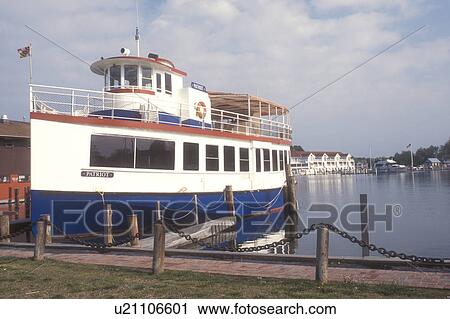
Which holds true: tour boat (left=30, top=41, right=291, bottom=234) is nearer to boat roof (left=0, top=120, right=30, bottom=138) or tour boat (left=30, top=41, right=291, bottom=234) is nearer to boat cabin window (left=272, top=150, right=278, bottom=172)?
boat cabin window (left=272, top=150, right=278, bottom=172)

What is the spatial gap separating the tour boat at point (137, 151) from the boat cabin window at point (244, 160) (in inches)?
1.8

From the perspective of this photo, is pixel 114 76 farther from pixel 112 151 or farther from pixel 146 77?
pixel 112 151

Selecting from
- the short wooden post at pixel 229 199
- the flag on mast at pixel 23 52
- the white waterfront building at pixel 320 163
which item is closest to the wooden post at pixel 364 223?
the short wooden post at pixel 229 199

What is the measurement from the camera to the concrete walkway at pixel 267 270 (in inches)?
276

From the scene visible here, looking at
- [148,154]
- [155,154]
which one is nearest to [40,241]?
[148,154]

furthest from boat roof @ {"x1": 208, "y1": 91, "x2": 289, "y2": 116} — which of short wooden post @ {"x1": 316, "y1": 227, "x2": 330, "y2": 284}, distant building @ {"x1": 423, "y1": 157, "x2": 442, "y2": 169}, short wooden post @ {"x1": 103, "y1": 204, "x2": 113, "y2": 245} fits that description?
distant building @ {"x1": 423, "y1": 157, "x2": 442, "y2": 169}

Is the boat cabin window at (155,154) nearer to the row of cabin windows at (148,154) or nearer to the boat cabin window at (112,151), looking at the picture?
the row of cabin windows at (148,154)

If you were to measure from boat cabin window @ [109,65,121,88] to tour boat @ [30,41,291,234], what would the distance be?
0.13 ft

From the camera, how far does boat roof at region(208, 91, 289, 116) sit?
71.9ft

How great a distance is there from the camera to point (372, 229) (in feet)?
70.7

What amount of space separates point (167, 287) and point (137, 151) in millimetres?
9093

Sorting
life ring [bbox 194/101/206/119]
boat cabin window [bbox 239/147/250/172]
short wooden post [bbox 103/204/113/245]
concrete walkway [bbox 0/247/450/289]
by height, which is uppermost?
life ring [bbox 194/101/206/119]
